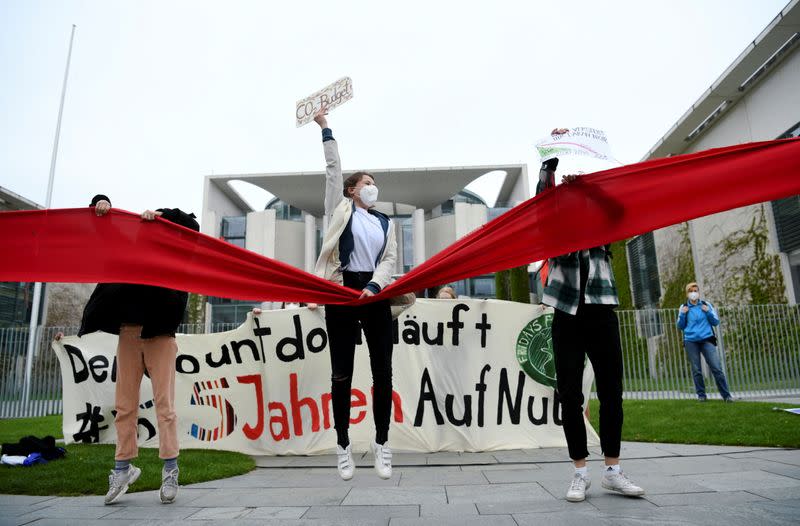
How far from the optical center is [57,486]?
373 centimetres

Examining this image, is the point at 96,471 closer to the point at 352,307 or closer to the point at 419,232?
the point at 352,307

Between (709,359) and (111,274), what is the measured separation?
889 centimetres

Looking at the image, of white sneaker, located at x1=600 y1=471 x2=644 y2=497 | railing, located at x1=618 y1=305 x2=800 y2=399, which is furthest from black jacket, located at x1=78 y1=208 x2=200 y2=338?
railing, located at x1=618 y1=305 x2=800 y2=399

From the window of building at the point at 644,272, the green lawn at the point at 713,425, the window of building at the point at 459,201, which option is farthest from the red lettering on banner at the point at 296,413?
the window of building at the point at 459,201

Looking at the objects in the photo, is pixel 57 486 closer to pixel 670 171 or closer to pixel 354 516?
pixel 354 516

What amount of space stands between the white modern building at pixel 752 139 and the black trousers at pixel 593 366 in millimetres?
14264

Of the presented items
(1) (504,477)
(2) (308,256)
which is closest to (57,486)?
(1) (504,477)

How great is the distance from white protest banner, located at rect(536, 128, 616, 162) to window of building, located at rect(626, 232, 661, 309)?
2235 cm

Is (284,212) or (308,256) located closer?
(308,256)

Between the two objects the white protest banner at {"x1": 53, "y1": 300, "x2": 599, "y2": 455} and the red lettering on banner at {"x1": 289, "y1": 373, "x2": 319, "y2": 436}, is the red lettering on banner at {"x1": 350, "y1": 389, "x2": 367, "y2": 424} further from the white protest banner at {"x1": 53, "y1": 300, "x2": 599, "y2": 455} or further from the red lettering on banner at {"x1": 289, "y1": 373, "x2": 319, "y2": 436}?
the red lettering on banner at {"x1": 289, "y1": 373, "x2": 319, "y2": 436}

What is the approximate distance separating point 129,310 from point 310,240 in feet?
100

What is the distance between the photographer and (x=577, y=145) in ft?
10.6

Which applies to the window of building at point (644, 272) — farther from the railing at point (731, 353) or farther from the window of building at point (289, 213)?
the window of building at point (289, 213)

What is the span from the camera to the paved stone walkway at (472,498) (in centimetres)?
263
